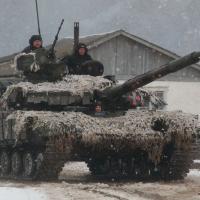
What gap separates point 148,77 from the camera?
50.6ft

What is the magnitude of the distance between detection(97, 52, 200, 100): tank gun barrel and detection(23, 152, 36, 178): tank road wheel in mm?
→ 1978

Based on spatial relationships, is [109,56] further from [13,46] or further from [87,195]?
[13,46]

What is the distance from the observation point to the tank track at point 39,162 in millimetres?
14812

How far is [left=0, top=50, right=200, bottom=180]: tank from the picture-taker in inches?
587

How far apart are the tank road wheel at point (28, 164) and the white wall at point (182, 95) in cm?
1468

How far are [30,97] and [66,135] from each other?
1792mm

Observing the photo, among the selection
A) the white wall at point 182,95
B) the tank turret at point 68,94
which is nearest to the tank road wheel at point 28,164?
the tank turret at point 68,94

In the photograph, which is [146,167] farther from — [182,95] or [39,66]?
[182,95]

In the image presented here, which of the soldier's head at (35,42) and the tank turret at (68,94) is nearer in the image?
the tank turret at (68,94)

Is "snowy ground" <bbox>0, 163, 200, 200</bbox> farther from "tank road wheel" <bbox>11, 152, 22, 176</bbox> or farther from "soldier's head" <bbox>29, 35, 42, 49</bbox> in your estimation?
"soldier's head" <bbox>29, 35, 42, 49</bbox>

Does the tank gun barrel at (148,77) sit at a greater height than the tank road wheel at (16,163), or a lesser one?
greater

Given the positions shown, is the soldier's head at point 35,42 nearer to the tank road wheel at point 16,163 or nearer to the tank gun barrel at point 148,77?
the tank gun barrel at point 148,77

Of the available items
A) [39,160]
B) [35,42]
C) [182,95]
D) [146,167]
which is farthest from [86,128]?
[182,95]

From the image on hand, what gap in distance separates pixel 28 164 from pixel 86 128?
1.82 metres
